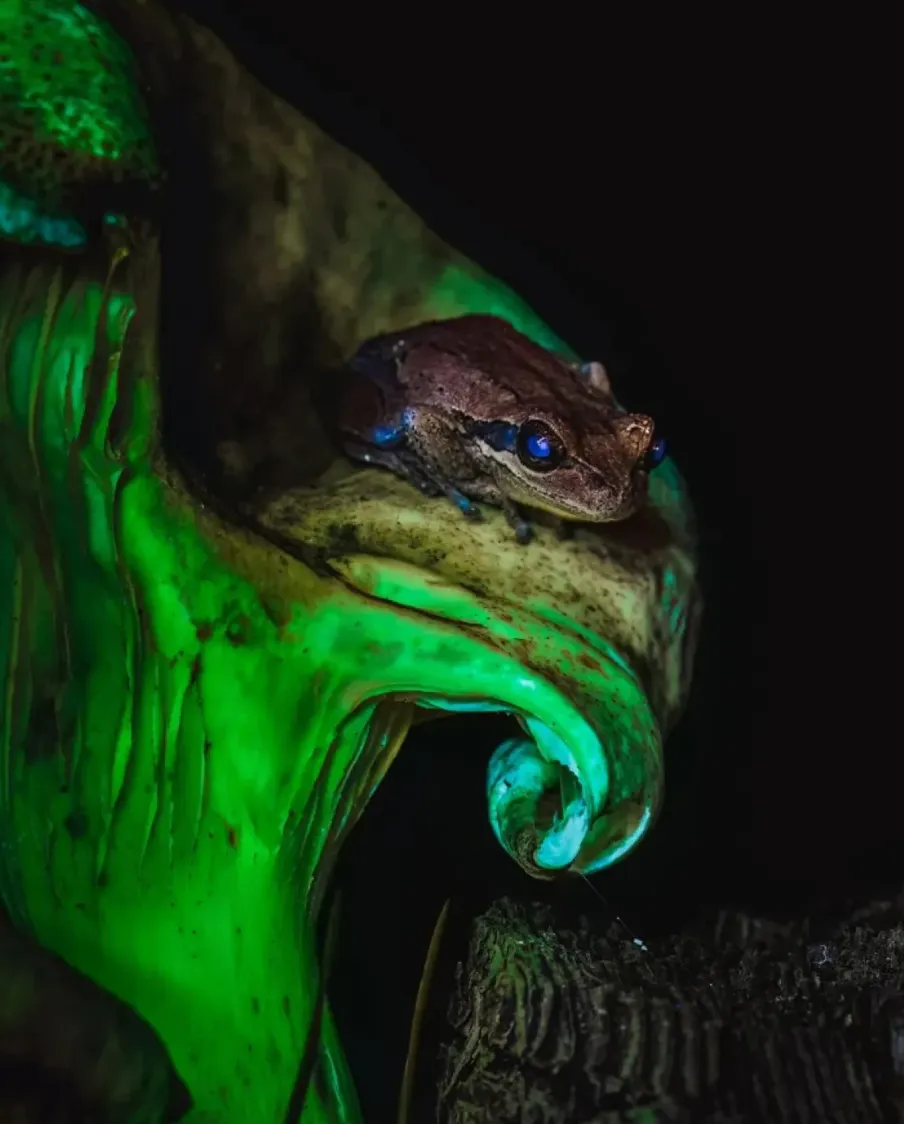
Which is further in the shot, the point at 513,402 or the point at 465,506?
the point at 513,402

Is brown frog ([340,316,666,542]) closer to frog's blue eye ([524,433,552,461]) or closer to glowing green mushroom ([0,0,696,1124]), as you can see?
frog's blue eye ([524,433,552,461])

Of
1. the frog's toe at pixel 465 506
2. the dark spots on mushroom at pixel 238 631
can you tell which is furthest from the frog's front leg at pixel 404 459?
the dark spots on mushroom at pixel 238 631

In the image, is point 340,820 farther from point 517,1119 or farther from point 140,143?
point 140,143

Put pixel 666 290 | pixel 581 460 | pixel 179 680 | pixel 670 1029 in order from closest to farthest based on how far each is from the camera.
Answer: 1. pixel 179 680
2. pixel 670 1029
3. pixel 581 460
4. pixel 666 290

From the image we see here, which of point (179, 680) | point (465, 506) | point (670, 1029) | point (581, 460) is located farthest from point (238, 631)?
point (670, 1029)

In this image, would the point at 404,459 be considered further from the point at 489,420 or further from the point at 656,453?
the point at 656,453

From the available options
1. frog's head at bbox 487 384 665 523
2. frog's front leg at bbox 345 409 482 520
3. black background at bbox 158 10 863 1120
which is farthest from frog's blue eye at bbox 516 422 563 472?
black background at bbox 158 10 863 1120
